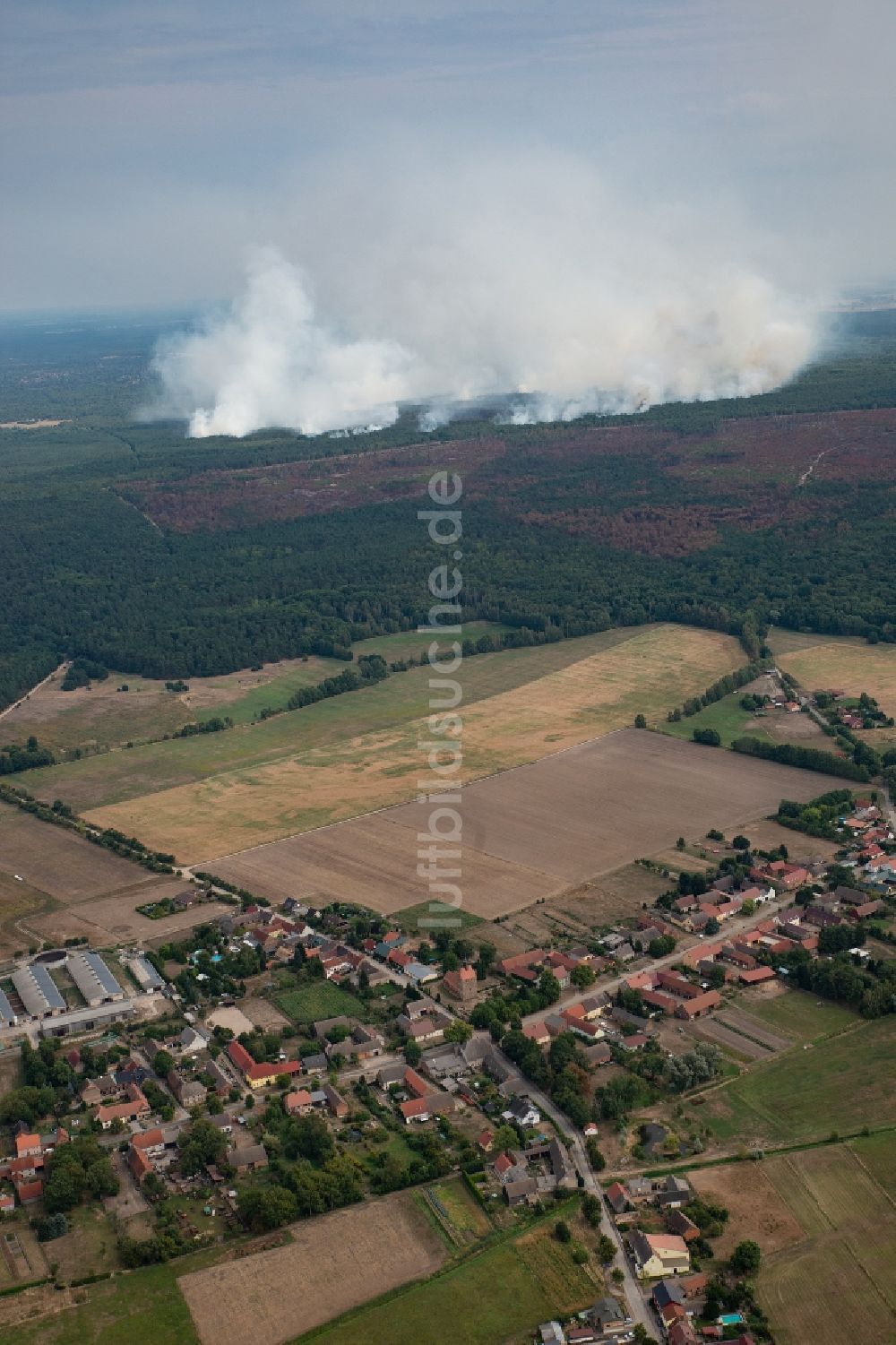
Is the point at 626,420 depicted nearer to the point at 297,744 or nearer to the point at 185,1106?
the point at 297,744

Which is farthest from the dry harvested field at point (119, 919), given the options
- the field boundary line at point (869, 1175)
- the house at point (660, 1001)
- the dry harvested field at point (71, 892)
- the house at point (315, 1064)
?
the field boundary line at point (869, 1175)

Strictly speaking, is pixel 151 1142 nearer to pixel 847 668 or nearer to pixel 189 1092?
pixel 189 1092

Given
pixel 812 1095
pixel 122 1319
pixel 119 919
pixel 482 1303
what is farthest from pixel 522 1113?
pixel 119 919

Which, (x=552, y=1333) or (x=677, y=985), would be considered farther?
(x=677, y=985)

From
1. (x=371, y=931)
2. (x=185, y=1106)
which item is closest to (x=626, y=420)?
(x=371, y=931)

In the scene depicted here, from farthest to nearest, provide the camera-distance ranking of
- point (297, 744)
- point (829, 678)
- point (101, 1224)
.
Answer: point (829, 678) < point (297, 744) < point (101, 1224)

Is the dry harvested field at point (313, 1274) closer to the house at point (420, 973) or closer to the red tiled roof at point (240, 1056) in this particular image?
the red tiled roof at point (240, 1056)

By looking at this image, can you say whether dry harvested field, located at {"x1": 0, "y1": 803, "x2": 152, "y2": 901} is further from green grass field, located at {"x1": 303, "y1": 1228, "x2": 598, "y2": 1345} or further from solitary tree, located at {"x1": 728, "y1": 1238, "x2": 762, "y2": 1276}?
solitary tree, located at {"x1": 728, "y1": 1238, "x2": 762, "y2": 1276}

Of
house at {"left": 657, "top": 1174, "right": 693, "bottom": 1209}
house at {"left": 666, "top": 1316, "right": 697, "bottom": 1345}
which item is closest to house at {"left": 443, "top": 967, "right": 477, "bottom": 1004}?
house at {"left": 657, "top": 1174, "right": 693, "bottom": 1209}
